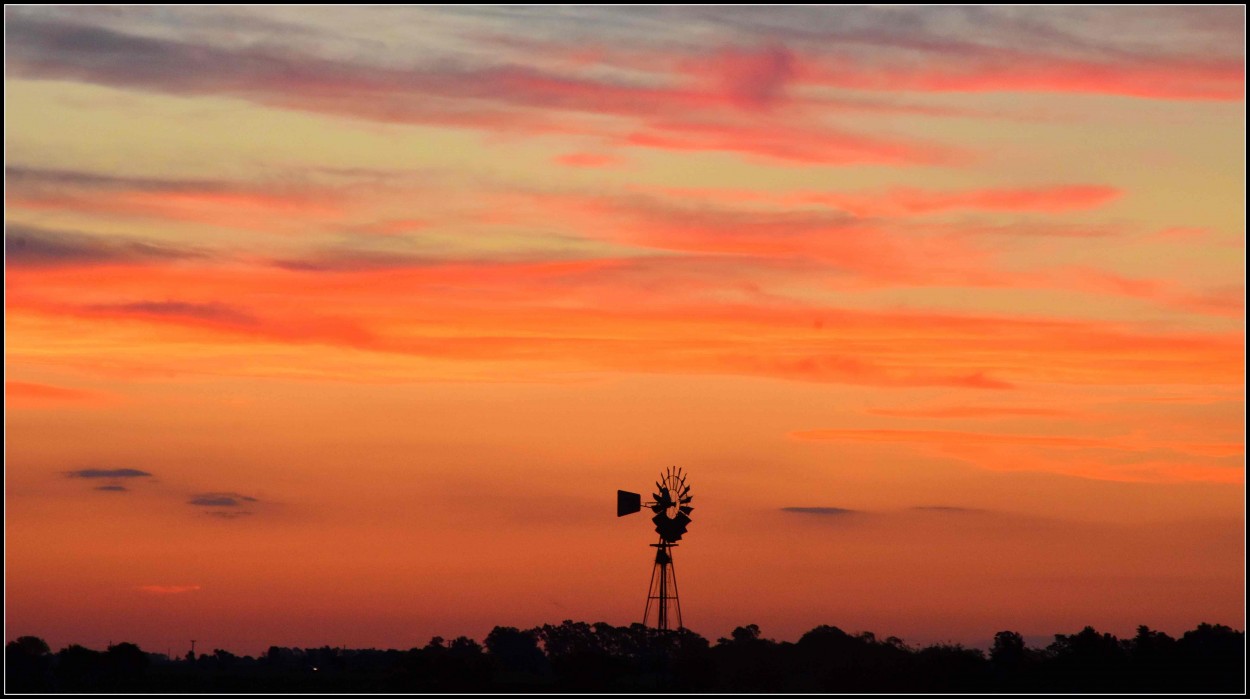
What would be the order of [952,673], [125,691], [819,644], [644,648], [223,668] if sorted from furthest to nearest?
[223,668] < [644,648] < [819,644] < [125,691] < [952,673]

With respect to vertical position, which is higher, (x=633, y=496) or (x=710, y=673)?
(x=633, y=496)

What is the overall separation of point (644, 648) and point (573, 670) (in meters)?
44.6

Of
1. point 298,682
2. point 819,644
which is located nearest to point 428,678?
point 298,682

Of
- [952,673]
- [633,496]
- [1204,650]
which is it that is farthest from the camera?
[1204,650]

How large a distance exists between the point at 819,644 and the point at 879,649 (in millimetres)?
10365

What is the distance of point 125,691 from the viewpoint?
12631 centimetres

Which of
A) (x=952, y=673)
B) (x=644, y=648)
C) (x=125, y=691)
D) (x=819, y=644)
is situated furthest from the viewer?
(x=644, y=648)

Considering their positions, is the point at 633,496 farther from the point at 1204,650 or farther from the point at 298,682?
the point at 1204,650

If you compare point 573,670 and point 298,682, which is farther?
point 298,682

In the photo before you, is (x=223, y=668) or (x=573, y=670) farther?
(x=223, y=668)

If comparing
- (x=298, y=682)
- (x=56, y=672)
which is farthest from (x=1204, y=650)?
(x=56, y=672)

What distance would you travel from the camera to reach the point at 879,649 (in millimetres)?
138125

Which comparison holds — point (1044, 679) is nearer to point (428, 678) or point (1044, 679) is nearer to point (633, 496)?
point (633, 496)

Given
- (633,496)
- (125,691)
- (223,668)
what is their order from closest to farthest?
(633,496) < (125,691) < (223,668)
